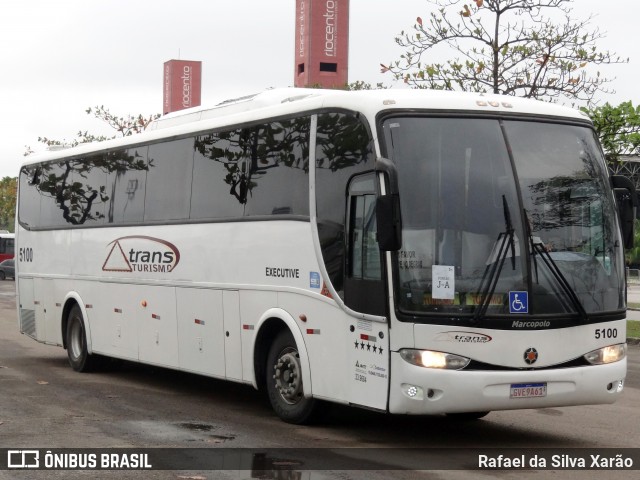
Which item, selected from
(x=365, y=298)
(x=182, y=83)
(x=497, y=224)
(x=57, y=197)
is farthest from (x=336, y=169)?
(x=182, y=83)

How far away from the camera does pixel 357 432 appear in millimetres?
11844

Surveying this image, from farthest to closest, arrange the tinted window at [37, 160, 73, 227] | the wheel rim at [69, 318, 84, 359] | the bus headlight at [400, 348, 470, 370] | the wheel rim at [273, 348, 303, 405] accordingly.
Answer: the tinted window at [37, 160, 73, 227], the wheel rim at [69, 318, 84, 359], the wheel rim at [273, 348, 303, 405], the bus headlight at [400, 348, 470, 370]

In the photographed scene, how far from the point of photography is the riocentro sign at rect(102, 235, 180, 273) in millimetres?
15203

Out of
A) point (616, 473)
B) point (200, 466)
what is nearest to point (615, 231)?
point (616, 473)

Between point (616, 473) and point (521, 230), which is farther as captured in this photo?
point (521, 230)

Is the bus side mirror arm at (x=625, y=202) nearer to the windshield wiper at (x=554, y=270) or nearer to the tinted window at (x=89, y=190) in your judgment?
the windshield wiper at (x=554, y=270)

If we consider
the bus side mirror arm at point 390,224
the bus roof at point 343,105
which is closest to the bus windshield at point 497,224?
the bus roof at point 343,105

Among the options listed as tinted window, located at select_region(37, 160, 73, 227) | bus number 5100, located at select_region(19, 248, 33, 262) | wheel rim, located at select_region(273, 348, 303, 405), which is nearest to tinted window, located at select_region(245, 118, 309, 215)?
wheel rim, located at select_region(273, 348, 303, 405)

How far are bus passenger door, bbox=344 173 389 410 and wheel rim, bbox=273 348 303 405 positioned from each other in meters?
1.11

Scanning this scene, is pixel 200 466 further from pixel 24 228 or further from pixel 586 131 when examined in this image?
pixel 24 228

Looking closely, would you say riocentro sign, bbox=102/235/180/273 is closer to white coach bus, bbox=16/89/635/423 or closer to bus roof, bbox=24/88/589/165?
white coach bus, bbox=16/89/635/423

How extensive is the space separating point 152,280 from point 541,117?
246 inches

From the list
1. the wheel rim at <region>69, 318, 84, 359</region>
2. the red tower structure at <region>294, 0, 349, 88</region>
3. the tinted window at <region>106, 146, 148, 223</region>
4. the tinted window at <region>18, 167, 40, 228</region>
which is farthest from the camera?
the red tower structure at <region>294, 0, 349, 88</region>

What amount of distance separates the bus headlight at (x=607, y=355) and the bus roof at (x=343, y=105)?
227cm
